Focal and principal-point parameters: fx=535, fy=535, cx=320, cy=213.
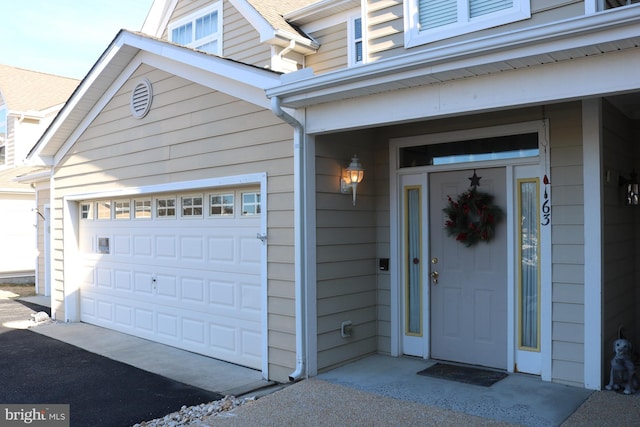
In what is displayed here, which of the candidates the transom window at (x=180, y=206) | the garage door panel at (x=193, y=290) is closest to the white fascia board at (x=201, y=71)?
the transom window at (x=180, y=206)

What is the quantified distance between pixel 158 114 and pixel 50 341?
358 centimetres

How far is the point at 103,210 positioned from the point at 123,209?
1.99ft

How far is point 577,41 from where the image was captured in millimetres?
3510

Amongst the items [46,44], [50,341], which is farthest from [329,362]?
[46,44]

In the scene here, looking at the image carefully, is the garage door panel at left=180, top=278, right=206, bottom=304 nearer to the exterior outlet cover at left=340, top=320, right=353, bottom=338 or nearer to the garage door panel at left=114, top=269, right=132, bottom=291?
the garage door panel at left=114, top=269, right=132, bottom=291

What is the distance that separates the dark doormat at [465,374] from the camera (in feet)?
16.5

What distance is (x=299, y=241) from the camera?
207 inches

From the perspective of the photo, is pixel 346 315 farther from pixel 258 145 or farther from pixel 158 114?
pixel 158 114

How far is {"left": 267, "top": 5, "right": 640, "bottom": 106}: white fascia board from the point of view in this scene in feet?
11.0

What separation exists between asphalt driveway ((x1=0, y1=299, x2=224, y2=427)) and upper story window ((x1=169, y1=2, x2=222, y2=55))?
5.84 m

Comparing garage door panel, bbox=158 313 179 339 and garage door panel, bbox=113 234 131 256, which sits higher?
garage door panel, bbox=113 234 131 256

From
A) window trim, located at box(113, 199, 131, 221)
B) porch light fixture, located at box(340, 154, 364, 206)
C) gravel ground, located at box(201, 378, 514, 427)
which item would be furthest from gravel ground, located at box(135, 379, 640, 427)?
window trim, located at box(113, 199, 131, 221)

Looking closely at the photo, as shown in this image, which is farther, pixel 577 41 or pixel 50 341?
pixel 50 341

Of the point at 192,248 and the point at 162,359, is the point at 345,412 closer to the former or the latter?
the point at 162,359
